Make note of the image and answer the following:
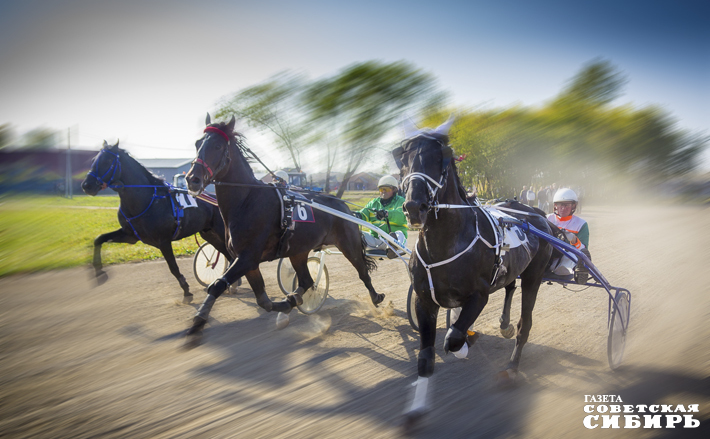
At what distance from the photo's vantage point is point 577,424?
3025 millimetres

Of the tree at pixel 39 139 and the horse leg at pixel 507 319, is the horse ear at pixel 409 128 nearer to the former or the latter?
the horse leg at pixel 507 319

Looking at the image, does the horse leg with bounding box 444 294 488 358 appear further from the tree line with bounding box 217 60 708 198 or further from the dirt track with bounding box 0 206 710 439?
the tree line with bounding box 217 60 708 198

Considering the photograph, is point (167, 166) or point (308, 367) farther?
point (167, 166)

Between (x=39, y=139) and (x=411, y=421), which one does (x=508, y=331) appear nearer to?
(x=411, y=421)

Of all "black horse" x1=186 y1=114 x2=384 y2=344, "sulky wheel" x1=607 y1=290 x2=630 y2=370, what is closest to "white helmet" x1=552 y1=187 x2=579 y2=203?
"sulky wheel" x1=607 y1=290 x2=630 y2=370

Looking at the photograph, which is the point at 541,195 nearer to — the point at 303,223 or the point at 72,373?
the point at 303,223

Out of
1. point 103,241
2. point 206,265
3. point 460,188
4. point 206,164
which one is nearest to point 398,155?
point 460,188

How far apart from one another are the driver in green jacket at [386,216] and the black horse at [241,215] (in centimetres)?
119

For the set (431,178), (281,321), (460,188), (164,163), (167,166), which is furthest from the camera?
(164,163)

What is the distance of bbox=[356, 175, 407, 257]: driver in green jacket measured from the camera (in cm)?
589

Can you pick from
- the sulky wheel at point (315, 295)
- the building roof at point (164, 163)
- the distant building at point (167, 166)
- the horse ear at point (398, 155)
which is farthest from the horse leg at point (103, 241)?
the building roof at point (164, 163)

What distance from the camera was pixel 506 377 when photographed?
144 inches

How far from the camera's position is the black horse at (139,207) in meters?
5.94

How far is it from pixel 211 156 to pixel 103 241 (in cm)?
305
